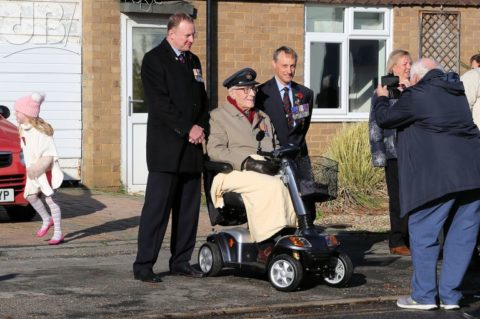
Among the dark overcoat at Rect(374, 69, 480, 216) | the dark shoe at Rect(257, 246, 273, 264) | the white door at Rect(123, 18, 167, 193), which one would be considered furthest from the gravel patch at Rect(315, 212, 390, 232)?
the dark overcoat at Rect(374, 69, 480, 216)

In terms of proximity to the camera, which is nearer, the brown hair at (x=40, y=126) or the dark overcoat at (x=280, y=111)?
the dark overcoat at (x=280, y=111)

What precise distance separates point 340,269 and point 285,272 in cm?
45

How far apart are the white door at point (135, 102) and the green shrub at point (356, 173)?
2.69m

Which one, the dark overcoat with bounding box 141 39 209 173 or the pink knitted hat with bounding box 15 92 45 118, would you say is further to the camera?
the pink knitted hat with bounding box 15 92 45 118

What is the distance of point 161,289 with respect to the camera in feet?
30.3

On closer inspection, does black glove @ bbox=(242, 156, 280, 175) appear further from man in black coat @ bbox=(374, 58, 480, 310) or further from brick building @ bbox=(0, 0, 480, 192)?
brick building @ bbox=(0, 0, 480, 192)

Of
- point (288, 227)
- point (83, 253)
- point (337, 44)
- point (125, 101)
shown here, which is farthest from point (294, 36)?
point (288, 227)

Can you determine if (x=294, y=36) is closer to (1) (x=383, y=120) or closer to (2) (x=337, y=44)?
(2) (x=337, y=44)

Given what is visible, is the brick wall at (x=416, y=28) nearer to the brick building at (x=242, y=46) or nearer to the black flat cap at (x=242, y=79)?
the brick building at (x=242, y=46)

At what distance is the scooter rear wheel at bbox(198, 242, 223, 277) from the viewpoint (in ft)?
32.0

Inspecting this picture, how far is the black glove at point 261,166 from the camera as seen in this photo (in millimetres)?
9500

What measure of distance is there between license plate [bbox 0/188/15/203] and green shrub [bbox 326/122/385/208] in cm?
429

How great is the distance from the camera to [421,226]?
8.66 metres

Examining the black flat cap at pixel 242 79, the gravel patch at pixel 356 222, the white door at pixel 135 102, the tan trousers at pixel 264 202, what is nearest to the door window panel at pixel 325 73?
the white door at pixel 135 102
